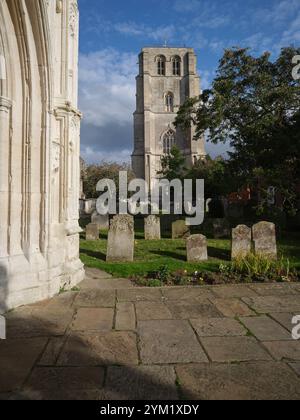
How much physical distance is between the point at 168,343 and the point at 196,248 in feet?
17.7

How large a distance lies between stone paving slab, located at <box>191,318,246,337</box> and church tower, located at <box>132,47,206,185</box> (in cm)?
4876

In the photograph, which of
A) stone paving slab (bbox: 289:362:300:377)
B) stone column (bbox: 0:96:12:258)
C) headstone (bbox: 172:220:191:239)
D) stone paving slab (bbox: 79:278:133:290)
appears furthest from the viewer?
headstone (bbox: 172:220:191:239)

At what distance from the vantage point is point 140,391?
8.00 feet

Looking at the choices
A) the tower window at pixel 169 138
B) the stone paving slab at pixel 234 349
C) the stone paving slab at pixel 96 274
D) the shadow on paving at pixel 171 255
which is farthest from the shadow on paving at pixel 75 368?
the tower window at pixel 169 138

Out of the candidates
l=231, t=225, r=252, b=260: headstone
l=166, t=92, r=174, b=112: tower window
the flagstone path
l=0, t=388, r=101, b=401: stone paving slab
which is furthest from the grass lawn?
l=166, t=92, r=174, b=112: tower window

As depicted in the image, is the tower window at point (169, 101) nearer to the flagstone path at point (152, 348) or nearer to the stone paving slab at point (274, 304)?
the stone paving slab at point (274, 304)

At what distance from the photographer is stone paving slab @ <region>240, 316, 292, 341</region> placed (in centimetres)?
349

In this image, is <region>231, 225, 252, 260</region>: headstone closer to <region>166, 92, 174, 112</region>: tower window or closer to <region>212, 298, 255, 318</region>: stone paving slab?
<region>212, 298, 255, 318</region>: stone paving slab

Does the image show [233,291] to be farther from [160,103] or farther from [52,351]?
[160,103]

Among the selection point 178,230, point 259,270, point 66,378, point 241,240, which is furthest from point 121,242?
point 66,378

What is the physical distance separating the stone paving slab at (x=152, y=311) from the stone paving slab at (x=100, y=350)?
2.03ft

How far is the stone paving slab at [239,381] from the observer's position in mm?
2375
